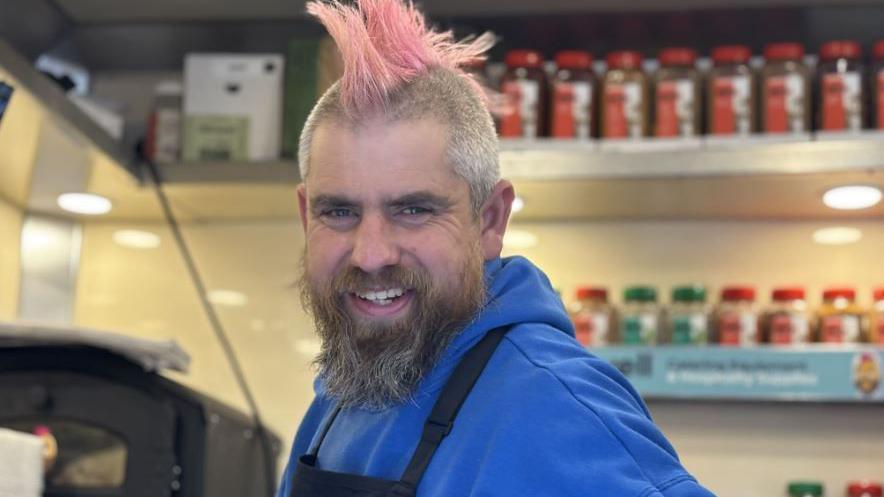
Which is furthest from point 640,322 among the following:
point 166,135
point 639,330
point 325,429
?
point 325,429

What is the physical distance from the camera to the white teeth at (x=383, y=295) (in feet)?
→ 3.22

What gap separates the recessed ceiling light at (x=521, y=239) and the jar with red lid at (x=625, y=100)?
33 cm

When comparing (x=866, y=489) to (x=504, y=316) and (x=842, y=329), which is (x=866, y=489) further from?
(x=504, y=316)

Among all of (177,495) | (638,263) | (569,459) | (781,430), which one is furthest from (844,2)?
(569,459)

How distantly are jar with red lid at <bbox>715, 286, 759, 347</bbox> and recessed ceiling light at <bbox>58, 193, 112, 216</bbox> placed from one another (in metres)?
1.20

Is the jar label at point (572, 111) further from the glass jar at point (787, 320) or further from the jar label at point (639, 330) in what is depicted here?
the glass jar at point (787, 320)

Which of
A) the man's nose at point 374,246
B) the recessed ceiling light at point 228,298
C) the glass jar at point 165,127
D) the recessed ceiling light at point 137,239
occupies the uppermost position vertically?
the glass jar at point 165,127

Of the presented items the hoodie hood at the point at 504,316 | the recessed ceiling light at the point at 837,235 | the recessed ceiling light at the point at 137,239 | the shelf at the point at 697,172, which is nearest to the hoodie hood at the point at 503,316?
the hoodie hood at the point at 504,316

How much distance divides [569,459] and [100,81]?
2.01 metres

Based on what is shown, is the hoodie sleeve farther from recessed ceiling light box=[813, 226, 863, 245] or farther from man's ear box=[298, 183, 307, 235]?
recessed ceiling light box=[813, 226, 863, 245]

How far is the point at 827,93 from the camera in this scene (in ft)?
6.91

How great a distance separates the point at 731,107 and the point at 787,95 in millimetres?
95

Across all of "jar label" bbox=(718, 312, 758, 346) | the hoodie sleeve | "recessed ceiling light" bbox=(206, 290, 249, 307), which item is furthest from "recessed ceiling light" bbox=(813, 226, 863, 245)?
the hoodie sleeve

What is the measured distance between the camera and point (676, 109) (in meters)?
2.15
